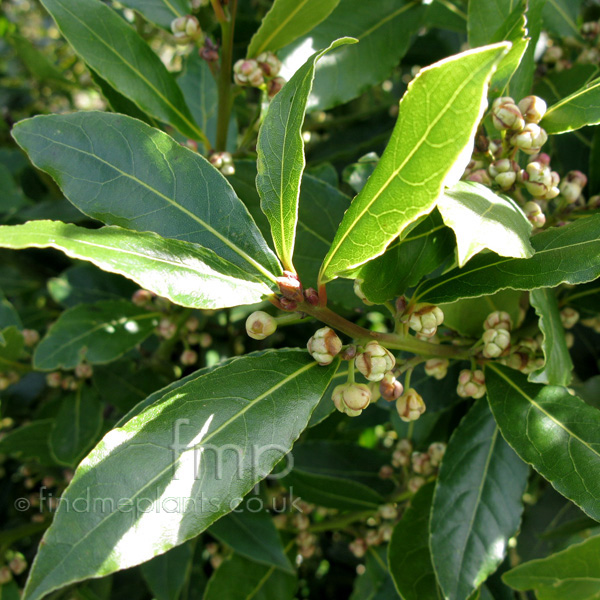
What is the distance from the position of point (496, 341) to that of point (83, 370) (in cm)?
145

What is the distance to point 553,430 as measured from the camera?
3.72 feet

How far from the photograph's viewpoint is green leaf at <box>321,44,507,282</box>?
2.33 ft

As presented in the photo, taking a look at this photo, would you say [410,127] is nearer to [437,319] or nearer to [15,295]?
[437,319]

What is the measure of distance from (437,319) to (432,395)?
52 cm

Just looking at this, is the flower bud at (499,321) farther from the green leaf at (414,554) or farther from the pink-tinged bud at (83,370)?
the pink-tinged bud at (83,370)

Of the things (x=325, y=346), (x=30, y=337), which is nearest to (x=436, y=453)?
(x=325, y=346)

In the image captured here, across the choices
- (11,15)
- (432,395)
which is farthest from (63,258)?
(11,15)

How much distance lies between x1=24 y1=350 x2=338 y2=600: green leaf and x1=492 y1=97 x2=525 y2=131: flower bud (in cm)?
54

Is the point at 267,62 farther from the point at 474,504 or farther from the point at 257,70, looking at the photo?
the point at 474,504

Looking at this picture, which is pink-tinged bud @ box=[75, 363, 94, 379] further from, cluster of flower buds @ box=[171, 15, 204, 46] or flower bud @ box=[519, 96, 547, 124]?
flower bud @ box=[519, 96, 547, 124]

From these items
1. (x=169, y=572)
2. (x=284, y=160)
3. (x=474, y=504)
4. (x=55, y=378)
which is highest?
(x=284, y=160)

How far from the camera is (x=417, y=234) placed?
112cm

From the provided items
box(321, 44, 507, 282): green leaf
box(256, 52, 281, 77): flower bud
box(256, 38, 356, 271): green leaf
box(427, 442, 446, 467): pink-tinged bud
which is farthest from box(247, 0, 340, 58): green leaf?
box(427, 442, 446, 467): pink-tinged bud

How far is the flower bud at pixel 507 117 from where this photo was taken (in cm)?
114
